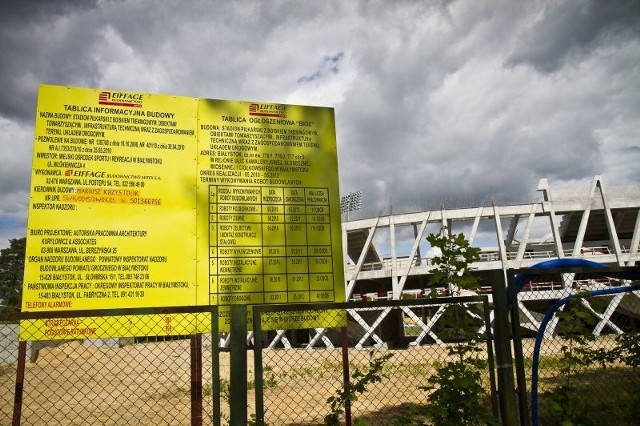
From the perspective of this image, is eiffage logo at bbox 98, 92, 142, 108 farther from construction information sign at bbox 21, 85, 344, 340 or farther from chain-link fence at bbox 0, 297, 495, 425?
chain-link fence at bbox 0, 297, 495, 425

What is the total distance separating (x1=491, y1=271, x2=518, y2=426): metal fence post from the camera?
399 centimetres

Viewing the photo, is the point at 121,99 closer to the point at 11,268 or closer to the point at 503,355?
the point at 503,355

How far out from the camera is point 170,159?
5535 millimetres

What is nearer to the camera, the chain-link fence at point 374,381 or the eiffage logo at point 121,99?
the chain-link fence at point 374,381

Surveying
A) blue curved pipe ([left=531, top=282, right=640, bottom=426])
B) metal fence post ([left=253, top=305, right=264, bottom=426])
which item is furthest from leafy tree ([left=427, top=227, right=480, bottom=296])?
metal fence post ([left=253, top=305, right=264, bottom=426])

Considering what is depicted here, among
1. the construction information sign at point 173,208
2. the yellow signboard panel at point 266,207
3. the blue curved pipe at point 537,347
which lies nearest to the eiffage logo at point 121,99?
the construction information sign at point 173,208

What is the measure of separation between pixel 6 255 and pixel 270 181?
73.3m

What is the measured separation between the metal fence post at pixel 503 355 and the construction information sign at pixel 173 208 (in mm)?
2178

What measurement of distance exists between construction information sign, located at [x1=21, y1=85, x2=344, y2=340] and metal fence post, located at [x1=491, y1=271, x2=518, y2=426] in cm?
218

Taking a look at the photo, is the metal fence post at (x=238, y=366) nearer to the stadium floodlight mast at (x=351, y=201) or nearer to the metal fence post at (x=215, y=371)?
the metal fence post at (x=215, y=371)

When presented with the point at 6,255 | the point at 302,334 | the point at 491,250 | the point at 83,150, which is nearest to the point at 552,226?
the point at 491,250

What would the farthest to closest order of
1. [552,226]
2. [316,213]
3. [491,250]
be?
[491,250]
[552,226]
[316,213]

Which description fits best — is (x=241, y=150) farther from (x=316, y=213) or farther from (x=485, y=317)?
(x=485, y=317)

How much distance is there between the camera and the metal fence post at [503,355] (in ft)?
13.1
